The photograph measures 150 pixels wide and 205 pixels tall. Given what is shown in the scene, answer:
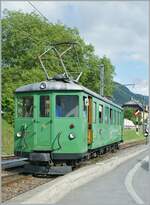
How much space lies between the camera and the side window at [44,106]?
16062 mm

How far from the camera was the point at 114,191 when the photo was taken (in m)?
11.5

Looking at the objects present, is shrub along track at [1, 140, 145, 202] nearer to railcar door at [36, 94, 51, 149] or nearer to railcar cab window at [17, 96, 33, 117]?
railcar door at [36, 94, 51, 149]

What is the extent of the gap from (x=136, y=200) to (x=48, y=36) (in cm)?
4971

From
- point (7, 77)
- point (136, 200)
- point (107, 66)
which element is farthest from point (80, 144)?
point (107, 66)

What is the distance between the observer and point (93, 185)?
484 inches

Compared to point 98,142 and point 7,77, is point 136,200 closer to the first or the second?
point 98,142

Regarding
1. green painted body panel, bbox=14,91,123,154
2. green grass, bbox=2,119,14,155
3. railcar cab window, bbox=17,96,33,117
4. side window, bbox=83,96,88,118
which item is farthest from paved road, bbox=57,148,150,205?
green grass, bbox=2,119,14,155

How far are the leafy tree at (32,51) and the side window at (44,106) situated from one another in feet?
106

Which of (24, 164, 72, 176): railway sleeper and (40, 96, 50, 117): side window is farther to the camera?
(40, 96, 50, 117): side window

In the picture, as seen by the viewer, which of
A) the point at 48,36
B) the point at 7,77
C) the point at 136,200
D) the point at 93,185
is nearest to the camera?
the point at 136,200

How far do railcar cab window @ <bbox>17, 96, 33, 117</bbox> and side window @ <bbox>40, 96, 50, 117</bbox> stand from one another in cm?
33

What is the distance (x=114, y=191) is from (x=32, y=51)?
43837 mm

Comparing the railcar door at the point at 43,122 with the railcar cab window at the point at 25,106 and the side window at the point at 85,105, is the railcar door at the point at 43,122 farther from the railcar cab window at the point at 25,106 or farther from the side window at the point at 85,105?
the side window at the point at 85,105

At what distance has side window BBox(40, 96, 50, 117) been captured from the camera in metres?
16.1
